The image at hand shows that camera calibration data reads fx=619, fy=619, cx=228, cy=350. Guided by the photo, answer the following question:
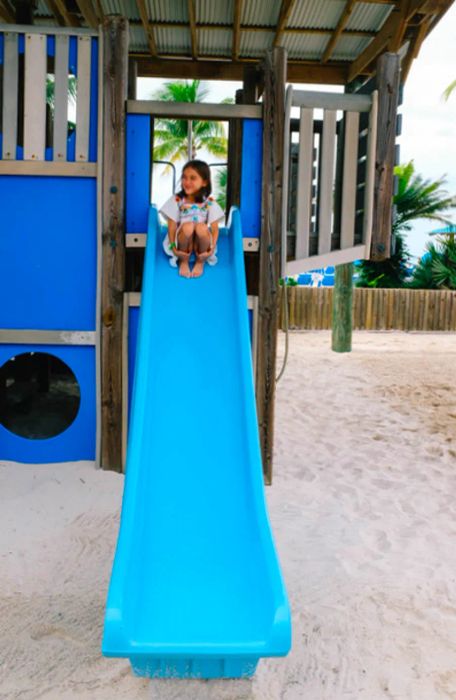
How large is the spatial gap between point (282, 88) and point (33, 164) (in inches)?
69.3

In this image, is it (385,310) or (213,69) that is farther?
(385,310)

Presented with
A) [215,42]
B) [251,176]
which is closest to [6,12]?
[215,42]

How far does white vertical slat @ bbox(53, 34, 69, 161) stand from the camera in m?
4.08

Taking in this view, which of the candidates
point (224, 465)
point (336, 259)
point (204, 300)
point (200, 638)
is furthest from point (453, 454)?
point (200, 638)

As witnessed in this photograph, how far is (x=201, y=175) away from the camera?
423cm

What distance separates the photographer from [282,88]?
167 inches

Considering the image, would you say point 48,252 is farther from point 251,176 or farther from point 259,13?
point 259,13

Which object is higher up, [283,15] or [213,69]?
[283,15]

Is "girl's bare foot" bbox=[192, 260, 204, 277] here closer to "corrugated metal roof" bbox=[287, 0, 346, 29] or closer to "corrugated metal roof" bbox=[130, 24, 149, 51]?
"corrugated metal roof" bbox=[287, 0, 346, 29]

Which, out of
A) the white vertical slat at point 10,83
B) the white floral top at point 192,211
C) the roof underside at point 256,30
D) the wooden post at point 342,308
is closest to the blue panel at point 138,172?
the white floral top at point 192,211

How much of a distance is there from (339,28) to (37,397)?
5.05 m

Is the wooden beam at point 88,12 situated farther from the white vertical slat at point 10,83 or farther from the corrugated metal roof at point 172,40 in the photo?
the white vertical slat at point 10,83

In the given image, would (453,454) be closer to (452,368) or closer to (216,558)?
(216,558)

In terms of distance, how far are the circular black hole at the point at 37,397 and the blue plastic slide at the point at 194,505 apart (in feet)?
6.23
